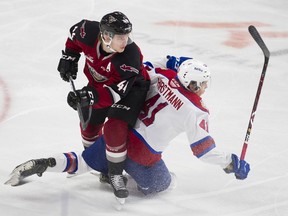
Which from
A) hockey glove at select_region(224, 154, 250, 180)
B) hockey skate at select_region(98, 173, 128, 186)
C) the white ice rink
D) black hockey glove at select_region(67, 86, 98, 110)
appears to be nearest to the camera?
black hockey glove at select_region(67, 86, 98, 110)

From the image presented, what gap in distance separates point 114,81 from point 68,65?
0.42 meters

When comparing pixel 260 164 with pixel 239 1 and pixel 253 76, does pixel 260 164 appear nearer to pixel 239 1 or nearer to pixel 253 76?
pixel 253 76

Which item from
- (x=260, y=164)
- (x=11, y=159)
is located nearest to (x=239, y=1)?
(x=260, y=164)

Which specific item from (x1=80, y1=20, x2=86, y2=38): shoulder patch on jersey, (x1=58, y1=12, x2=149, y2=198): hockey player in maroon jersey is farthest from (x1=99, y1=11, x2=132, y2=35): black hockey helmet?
(x1=80, y1=20, x2=86, y2=38): shoulder patch on jersey

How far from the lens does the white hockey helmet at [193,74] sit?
345 cm

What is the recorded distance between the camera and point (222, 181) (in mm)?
3988

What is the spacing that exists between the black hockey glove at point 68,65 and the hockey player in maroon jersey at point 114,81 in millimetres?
146

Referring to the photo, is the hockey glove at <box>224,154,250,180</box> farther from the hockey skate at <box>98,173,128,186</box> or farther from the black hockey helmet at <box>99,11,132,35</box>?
the black hockey helmet at <box>99,11,132,35</box>

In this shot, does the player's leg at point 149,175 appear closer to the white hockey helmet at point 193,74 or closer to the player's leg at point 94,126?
the player's leg at point 94,126

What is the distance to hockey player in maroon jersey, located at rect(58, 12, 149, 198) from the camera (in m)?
3.45

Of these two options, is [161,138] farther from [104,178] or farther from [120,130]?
[104,178]

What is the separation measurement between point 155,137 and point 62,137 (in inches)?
41.7

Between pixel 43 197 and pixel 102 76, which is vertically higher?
pixel 102 76

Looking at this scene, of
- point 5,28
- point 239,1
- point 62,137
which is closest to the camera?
point 62,137
